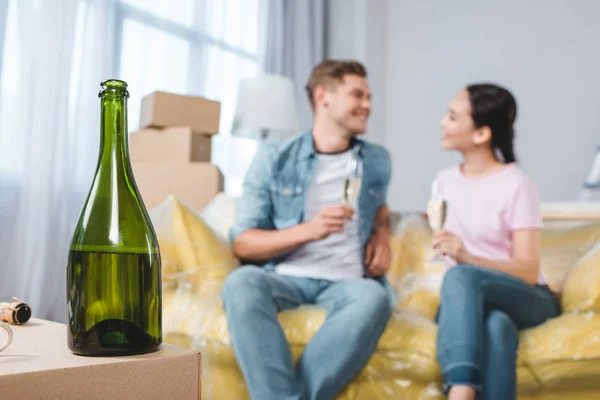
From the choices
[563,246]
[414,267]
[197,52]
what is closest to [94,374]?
[414,267]

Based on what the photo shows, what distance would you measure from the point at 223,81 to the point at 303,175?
1.49 meters

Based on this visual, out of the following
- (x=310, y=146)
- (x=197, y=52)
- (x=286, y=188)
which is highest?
(x=197, y=52)

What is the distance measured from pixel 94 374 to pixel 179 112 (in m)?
1.97

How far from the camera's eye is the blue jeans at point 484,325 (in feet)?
4.19

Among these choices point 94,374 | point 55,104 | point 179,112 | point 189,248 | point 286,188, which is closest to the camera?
point 94,374

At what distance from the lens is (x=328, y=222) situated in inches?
59.8

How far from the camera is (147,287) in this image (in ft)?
1.90

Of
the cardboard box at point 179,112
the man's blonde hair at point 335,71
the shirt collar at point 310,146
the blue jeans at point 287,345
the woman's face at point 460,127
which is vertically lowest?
the blue jeans at point 287,345

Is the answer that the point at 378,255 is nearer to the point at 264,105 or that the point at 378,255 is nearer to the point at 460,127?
the point at 460,127

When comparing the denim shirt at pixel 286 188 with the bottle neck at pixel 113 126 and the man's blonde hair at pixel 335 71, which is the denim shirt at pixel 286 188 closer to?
the man's blonde hair at pixel 335 71

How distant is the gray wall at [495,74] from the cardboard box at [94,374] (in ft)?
10.2

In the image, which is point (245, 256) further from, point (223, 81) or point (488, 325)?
point (223, 81)

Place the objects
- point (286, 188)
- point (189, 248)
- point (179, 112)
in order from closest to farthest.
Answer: point (189, 248)
point (286, 188)
point (179, 112)

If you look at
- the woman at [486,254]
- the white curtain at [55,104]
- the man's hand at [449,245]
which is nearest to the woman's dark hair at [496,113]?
the woman at [486,254]
